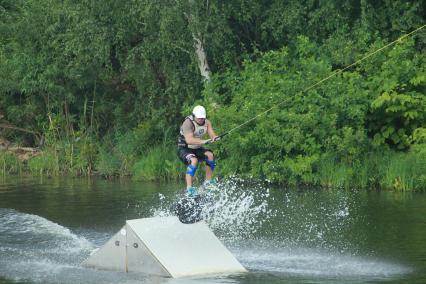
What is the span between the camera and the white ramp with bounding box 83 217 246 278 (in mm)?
15055

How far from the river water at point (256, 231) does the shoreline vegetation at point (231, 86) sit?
1237mm

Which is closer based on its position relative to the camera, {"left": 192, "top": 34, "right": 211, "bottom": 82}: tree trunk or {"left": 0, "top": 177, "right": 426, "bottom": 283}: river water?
{"left": 0, "top": 177, "right": 426, "bottom": 283}: river water

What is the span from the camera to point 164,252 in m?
15.2

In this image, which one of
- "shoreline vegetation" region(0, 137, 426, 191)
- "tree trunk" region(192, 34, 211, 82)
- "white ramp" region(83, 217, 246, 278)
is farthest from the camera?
"tree trunk" region(192, 34, 211, 82)

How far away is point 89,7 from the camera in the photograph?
2834 centimetres

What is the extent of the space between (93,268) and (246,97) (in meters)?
12.4

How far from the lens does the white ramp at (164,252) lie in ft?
49.4

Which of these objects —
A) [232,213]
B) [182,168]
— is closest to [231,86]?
[182,168]

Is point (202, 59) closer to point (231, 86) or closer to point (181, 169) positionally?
point (231, 86)

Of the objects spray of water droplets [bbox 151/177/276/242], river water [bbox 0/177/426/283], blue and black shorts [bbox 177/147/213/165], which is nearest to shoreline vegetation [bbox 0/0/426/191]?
river water [bbox 0/177/426/283]

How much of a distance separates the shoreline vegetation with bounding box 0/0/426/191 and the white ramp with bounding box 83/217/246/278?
713cm

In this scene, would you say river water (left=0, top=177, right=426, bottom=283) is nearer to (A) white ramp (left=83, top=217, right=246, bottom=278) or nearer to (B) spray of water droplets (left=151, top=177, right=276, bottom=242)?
(B) spray of water droplets (left=151, top=177, right=276, bottom=242)

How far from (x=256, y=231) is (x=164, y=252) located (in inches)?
174

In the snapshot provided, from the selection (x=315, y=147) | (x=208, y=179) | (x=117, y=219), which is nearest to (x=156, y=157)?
(x=315, y=147)
